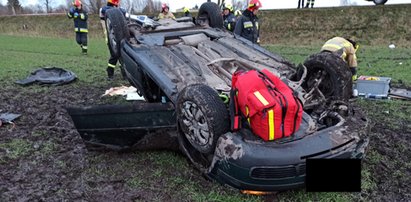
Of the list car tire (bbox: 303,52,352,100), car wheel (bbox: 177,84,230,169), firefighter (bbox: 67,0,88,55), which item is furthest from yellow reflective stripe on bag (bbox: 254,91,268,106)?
firefighter (bbox: 67,0,88,55)

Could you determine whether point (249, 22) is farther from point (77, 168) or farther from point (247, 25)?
point (77, 168)

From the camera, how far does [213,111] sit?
104 inches

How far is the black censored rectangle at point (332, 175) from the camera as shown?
2582 millimetres

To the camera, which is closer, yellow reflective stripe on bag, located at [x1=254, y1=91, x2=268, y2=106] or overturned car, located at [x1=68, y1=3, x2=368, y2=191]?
yellow reflective stripe on bag, located at [x1=254, y1=91, x2=268, y2=106]

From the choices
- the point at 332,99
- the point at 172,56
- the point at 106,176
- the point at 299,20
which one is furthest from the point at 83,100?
the point at 299,20

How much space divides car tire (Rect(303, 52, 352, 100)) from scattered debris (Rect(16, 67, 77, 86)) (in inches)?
178

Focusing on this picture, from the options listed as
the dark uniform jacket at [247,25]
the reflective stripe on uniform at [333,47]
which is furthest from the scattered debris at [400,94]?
the dark uniform jacket at [247,25]

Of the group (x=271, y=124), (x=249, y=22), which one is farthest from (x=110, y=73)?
(x=271, y=124)

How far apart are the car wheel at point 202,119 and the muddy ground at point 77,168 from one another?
345mm

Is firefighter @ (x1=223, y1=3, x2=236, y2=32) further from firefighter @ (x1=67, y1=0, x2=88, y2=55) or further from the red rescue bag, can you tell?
the red rescue bag

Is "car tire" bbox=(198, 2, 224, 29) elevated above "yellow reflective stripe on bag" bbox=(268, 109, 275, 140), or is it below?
above

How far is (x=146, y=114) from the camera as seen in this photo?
314 centimetres

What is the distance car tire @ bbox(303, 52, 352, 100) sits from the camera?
3312mm

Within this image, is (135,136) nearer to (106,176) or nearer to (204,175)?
(106,176)
